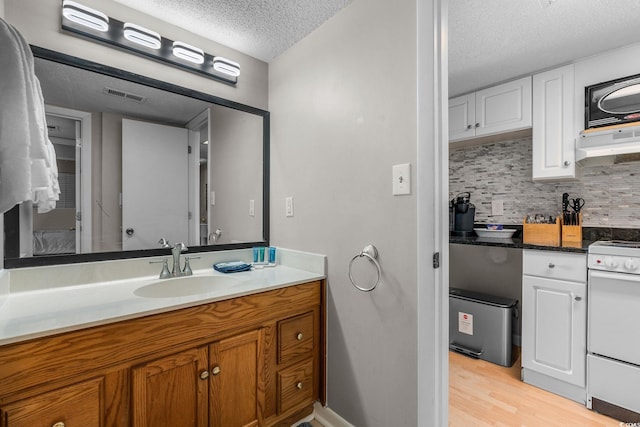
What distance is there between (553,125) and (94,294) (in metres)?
2.96

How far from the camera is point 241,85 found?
185cm

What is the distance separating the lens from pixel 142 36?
1.45 m

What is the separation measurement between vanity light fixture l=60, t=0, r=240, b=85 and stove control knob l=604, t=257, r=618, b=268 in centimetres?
242

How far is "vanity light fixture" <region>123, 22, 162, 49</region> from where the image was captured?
4.65ft

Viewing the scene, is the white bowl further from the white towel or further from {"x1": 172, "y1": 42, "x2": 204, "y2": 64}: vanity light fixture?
the white towel

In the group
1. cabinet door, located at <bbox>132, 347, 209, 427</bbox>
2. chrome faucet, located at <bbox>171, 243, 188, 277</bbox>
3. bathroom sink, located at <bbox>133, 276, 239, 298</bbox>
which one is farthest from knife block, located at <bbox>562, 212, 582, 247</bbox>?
chrome faucet, located at <bbox>171, 243, 188, 277</bbox>

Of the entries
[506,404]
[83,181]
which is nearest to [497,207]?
[506,404]

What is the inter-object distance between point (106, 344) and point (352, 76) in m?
1.49

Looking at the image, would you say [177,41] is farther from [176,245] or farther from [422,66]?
[422,66]

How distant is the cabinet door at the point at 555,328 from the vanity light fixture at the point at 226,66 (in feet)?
7.66

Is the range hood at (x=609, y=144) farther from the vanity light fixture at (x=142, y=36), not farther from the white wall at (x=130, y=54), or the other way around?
the vanity light fixture at (x=142, y=36)

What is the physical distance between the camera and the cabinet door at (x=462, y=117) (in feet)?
8.23

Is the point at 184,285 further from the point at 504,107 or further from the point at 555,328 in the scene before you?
the point at 504,107

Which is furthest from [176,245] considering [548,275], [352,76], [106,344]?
[548,275]
